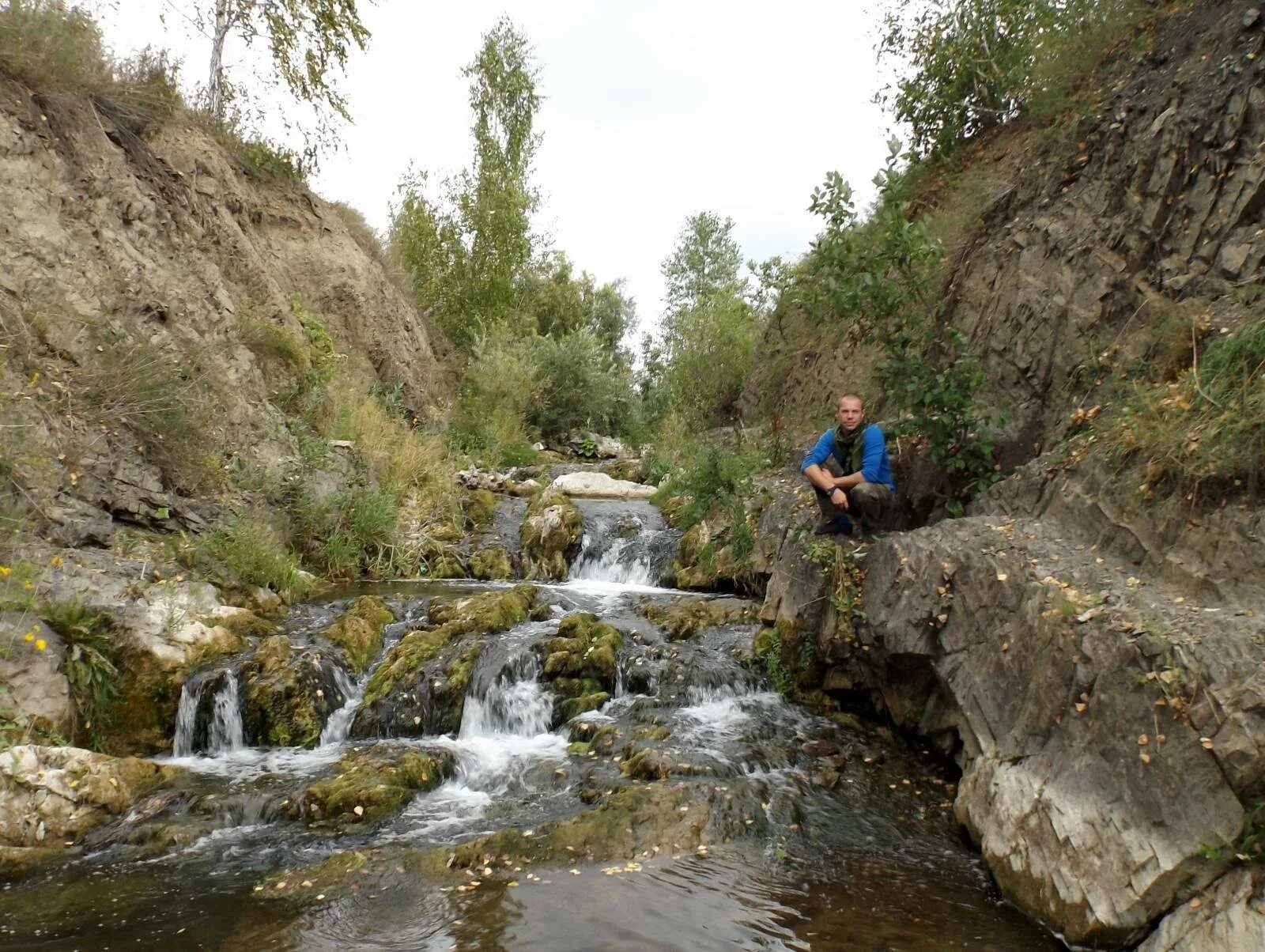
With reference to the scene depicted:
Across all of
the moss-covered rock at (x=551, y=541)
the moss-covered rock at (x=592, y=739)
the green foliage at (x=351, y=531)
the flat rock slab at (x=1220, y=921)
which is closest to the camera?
the flat rock slab at (x=1220, y=921)

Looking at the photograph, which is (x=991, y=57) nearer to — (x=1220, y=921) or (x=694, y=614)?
(x=694, y=614)

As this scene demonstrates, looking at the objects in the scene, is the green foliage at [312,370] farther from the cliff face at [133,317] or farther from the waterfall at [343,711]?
the waterfall at [343,711]

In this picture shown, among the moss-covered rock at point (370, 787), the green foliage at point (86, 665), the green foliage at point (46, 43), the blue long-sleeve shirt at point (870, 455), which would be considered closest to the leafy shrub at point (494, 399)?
the green foliage at point (46, 43)

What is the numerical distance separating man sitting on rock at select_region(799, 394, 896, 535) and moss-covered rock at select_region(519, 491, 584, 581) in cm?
520

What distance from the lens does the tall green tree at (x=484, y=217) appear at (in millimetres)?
22172

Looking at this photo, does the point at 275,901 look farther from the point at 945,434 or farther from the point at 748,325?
the point at 748,325

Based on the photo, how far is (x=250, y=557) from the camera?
838cm

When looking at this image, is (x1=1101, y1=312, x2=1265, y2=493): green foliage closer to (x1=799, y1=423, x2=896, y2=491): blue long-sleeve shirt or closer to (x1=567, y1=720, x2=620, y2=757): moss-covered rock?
(x1=799, y1=423, x2=896, y2=491): blue long-sleeve shirt

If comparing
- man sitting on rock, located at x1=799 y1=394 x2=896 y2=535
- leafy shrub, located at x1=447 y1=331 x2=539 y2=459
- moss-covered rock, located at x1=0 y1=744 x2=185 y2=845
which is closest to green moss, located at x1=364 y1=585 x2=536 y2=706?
moss-covered rock, located at x1=0 y1=744 x2=185 y2=845

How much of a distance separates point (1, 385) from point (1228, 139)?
10531mm

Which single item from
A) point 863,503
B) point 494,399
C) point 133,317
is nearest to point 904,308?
point 863,503

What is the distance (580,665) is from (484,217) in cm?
1778

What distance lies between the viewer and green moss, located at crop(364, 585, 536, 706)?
22.8 ft

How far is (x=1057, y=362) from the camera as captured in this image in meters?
7.08
